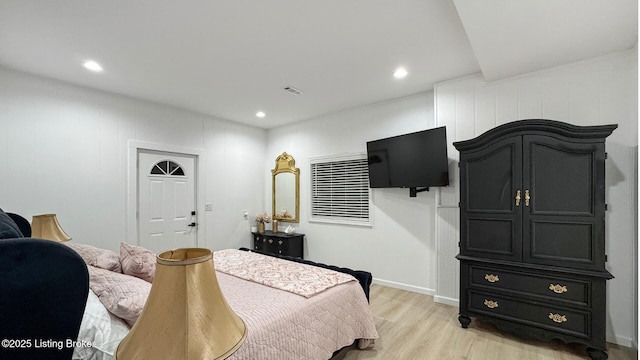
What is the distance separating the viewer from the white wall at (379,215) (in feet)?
12.3

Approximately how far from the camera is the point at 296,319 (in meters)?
1.83

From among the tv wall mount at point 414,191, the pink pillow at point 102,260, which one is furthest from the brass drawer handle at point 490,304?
the pink pillow at point 102,260

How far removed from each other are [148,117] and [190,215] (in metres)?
1.54

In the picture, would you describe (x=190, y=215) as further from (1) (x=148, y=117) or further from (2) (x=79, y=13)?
(2) (x=79, y=13)

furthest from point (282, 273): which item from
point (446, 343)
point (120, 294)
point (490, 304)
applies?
point (490, 304)

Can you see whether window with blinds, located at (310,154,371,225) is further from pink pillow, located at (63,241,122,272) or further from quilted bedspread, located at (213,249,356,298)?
pink pillow, located at (63,241,122,272)

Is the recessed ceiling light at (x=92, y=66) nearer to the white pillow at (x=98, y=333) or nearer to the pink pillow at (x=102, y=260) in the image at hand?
the pink pillow at (x=102, y=260)

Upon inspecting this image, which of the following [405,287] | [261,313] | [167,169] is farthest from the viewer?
[167,169]

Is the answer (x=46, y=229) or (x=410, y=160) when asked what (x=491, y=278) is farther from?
(x=46, y=229)

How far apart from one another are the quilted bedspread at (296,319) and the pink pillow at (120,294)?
0.53 m

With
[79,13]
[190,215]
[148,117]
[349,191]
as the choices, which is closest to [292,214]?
[349,191]

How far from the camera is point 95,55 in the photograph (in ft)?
8.84

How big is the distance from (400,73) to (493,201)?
63.5 inches

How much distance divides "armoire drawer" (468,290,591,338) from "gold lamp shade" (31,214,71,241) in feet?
12.7
